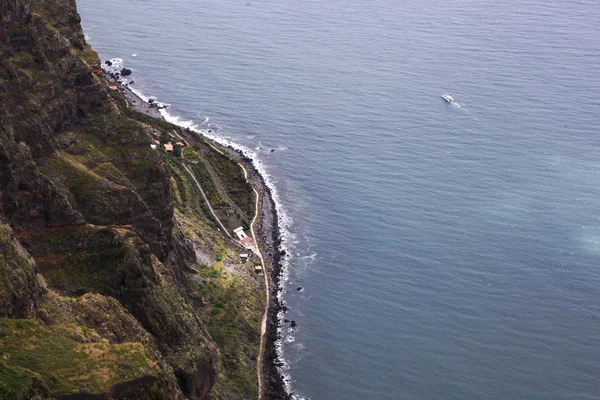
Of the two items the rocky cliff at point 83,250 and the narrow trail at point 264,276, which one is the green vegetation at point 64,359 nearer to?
the rocky cliff at point 83,250

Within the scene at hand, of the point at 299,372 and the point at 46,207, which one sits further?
the point at 299,372

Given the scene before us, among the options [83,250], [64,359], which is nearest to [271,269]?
[83,250]

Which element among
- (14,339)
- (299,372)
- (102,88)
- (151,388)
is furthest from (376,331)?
(14,339)

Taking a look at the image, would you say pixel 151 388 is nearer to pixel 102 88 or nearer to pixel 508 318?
pixel 102 88

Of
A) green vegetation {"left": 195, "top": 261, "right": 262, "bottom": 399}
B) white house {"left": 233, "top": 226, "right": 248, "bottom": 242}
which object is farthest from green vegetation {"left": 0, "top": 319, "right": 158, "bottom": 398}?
white house {"left": 233, "top": 226, "right": 248, "bottom": 242}

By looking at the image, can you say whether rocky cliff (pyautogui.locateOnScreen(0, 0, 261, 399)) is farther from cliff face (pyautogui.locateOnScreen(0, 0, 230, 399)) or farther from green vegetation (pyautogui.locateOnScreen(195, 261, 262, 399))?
green vegetation (pyautogui.locateOnScreen(195, 261, 262, 399))
